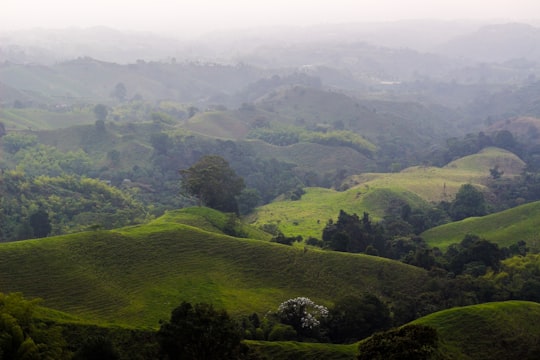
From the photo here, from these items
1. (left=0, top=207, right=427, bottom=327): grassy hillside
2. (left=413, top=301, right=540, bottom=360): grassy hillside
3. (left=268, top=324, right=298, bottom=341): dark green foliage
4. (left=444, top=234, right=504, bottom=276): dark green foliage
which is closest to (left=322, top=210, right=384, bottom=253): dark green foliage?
(left=0, top=207, right=427, bottom=327): grassy hillside

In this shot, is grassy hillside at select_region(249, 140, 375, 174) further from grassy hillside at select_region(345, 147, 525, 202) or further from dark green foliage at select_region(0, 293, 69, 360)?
dark green foliage at select_region(0, 293, 69, 360)

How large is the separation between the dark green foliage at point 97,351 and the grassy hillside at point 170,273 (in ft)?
40.3

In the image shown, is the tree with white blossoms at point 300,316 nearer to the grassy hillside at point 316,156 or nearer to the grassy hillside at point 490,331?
the grassy hillside at point 490,331

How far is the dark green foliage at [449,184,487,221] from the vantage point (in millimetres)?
102938

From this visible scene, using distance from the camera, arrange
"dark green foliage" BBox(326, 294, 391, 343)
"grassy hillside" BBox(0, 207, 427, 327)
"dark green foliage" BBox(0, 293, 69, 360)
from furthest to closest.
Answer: "grassy hillside" BBox(0, 207, 427, 327) < "dark green foliage" BBox(326, 294, 391, 343) < "dark green foliage" BBox(0, 293, 69, 360)

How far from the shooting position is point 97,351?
3042 cm

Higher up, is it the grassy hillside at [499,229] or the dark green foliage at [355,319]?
the dark green foliage at [355,319]

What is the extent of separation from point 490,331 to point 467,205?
214ft

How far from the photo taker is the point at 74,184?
4390 inches

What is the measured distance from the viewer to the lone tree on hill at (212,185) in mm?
83438

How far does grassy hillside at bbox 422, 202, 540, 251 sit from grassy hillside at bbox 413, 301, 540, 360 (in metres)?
36.2

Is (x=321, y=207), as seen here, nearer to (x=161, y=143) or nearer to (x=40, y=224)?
(x=40, y=224)

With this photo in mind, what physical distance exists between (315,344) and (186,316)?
1198 cm

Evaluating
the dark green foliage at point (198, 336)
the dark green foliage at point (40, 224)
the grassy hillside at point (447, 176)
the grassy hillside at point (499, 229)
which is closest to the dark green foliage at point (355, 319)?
the dark green foliage at point (198, 336)
